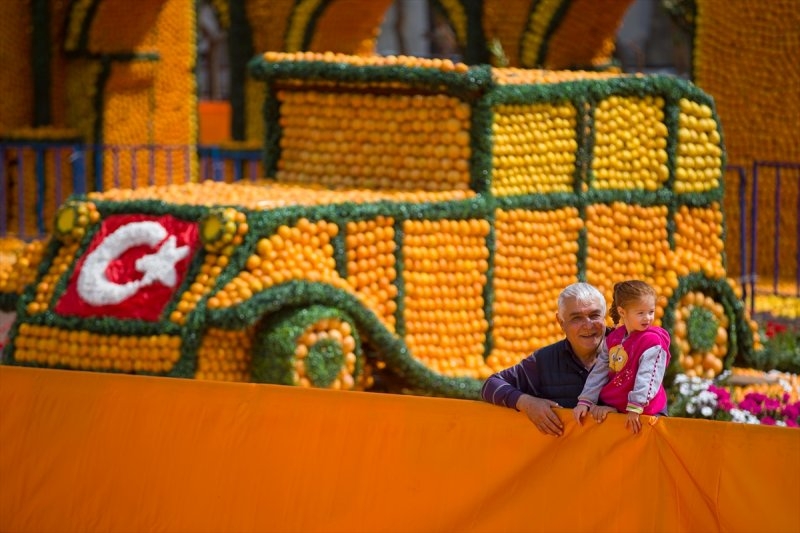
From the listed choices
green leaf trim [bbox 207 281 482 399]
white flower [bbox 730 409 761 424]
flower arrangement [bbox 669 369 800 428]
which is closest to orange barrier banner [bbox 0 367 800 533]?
green leaf trim [bbox 207 281 482 399]

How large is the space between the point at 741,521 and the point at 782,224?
28.9ft

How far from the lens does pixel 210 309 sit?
26.1 ft

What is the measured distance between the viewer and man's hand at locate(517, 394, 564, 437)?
5020 millimetres

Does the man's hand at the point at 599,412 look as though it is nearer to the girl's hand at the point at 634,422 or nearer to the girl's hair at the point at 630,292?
the girl's hand at the point at 634,422

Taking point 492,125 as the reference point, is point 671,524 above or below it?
below

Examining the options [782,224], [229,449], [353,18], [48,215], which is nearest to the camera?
[229,449]

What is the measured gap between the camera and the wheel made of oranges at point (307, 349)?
26.5 feet

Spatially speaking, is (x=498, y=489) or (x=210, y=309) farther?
(x=210, y=309)

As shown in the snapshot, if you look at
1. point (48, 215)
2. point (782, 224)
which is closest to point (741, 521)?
point (782, 224)

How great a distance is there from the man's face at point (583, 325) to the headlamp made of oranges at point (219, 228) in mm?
3189

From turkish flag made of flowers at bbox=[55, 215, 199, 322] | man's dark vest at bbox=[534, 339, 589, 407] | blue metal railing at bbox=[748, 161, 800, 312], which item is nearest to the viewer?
man's dark vest at bbox=[534, 339, 589, 407]

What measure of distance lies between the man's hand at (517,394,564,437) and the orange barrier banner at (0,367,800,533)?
44 millimetres

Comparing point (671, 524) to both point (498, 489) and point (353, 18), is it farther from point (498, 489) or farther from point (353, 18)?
point (353, 18)

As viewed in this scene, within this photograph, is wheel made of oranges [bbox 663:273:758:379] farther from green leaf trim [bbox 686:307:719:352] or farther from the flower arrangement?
the flower arrangement
